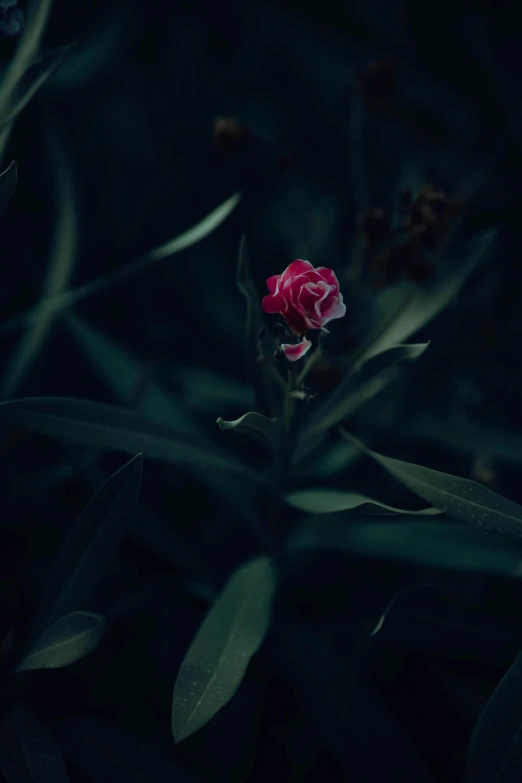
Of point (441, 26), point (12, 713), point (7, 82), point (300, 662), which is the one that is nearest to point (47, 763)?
point (12, 713)

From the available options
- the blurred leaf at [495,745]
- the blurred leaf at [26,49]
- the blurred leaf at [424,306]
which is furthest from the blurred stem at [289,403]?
the blurred leaf at [26,49]

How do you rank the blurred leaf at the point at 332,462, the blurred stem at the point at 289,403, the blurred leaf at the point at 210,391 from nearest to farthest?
the blurred stem at the point at 289,403 → the blurred leaf at the point at 332,462 → the blurred leaf at the point at 210,391

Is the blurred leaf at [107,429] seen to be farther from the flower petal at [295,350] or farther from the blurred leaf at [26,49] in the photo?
the blurred leaf at [26,49]

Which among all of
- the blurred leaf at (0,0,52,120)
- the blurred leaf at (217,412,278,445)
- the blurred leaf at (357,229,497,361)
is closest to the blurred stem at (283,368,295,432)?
the blurred leaf at (217,412,278,445)

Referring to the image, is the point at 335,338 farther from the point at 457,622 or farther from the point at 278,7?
the point at 278,7

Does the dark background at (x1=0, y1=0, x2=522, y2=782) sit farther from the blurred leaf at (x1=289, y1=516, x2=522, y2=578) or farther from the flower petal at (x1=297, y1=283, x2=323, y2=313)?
the flower petal at (x1=297, y1=283, x2=323, y2=313)

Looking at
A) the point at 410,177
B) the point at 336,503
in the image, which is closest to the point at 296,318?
the point at 336,503
